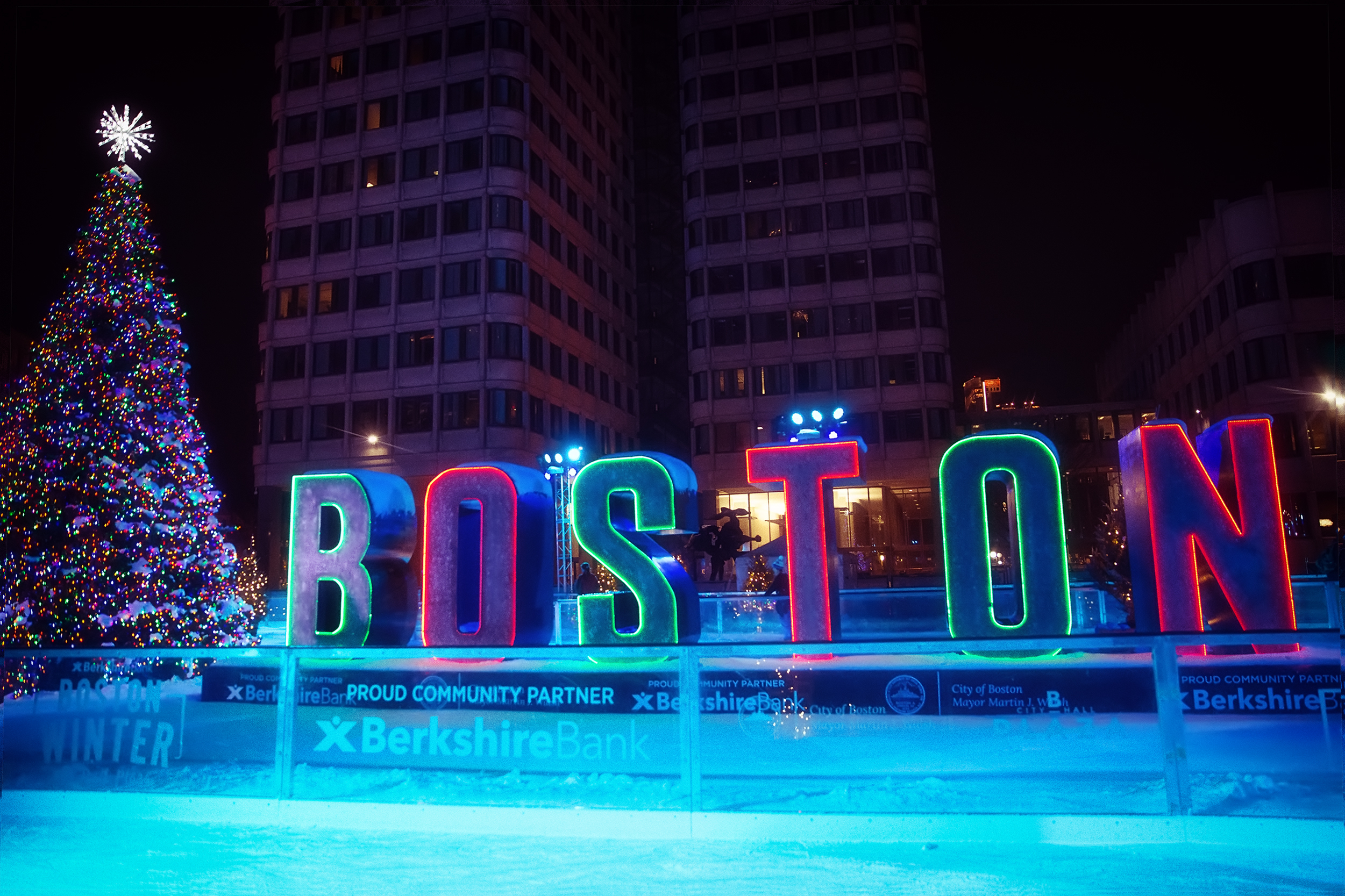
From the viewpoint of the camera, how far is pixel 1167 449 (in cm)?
1164

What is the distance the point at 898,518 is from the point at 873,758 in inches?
1727

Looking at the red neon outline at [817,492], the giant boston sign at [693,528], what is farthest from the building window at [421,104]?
the red neon outline at [817,492]

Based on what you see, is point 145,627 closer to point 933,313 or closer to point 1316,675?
point 1316,675

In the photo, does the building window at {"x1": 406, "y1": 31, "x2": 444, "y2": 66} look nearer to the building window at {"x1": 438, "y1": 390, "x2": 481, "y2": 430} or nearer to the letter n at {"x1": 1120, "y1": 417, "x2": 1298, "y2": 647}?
the building window at {"x1": 438, "y1": 390, "x2": 481, "y2": 430}

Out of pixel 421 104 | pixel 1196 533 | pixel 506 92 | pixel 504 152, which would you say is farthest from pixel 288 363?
pixel 1196 533

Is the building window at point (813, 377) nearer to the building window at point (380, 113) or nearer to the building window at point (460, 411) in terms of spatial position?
the building window at point (460, 411)

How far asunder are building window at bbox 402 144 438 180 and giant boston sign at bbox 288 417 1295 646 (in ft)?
114

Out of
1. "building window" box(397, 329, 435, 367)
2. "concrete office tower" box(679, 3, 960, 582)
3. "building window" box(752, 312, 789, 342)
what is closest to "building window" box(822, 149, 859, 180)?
"concrete office tower" box(679, 3, 960, 582)

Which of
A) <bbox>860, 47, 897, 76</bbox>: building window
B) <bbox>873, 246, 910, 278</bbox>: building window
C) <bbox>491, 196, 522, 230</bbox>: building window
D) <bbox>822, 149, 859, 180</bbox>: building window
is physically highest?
<bbox>860, 47, 897, 76</bbox>: building window

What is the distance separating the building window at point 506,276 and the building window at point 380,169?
23.7 ft

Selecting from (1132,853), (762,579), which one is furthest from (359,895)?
(762,579)

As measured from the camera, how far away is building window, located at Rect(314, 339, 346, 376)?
44031 mm

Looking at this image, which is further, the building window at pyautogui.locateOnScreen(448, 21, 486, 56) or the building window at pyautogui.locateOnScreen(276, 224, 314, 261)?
the building window at pyautogui.locateOnScreen(276, 224, 314, 261)

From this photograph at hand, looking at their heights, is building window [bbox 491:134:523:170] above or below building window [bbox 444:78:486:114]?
below
